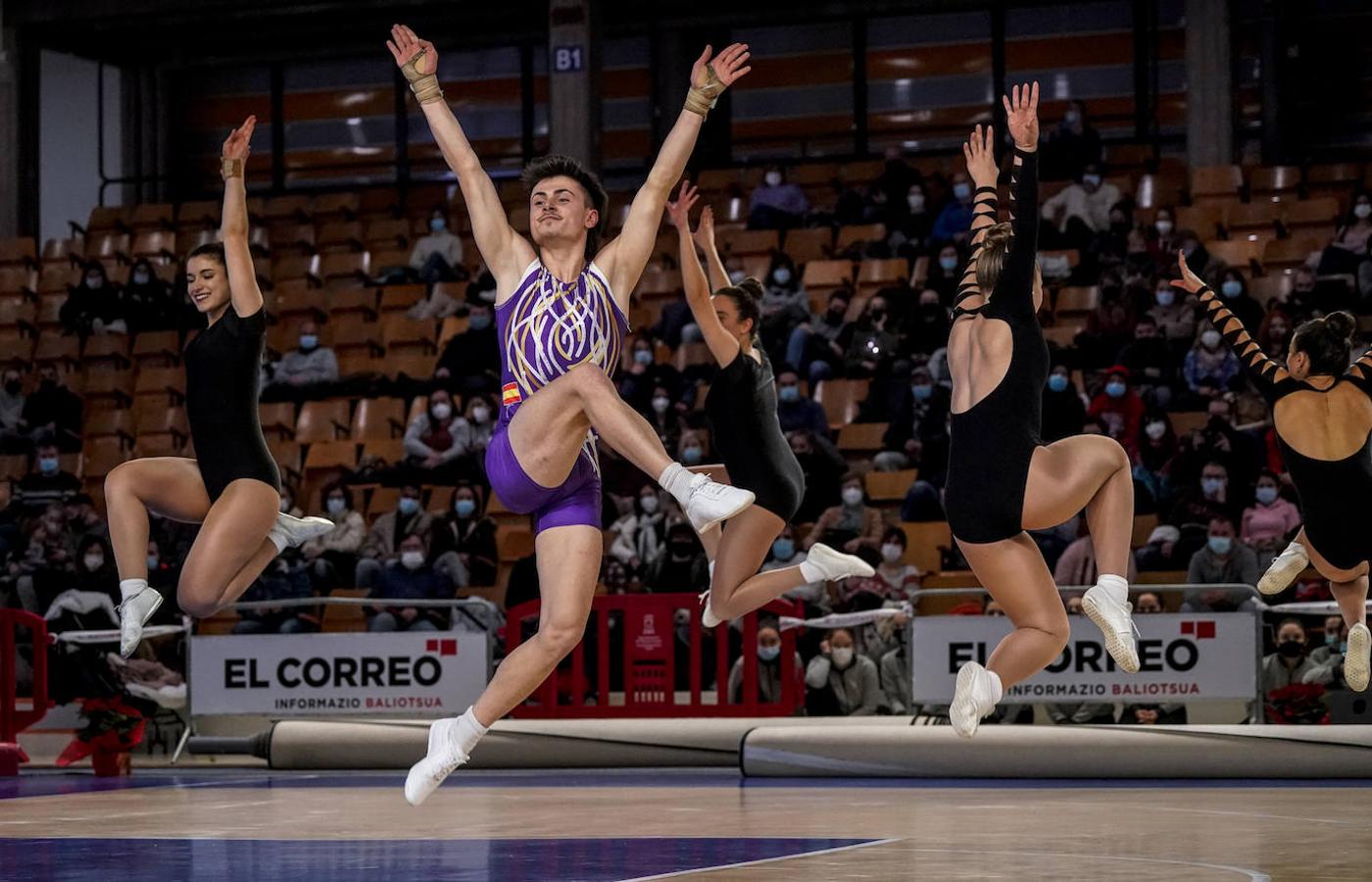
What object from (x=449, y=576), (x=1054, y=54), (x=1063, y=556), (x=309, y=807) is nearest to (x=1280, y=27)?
(x=1054, y=54)

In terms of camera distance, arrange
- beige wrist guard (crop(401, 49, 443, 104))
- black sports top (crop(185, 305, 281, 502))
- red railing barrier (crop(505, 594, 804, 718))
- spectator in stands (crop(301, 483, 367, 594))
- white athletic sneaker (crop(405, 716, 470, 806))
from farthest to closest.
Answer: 1. spectator in stands (crop(301, 483, 367, 594))
2. red railing barrier (crop(505, 594, 804, 718))
3. black sports top (crop(185, 305, 281, 502))
4. beige wrist guard (crop(401, 49, 443, 104))
5. white athletic sneaker (crop(405, 716, 470, 806))

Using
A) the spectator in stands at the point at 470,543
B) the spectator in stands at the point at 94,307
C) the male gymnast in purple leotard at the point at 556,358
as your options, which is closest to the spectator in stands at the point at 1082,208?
the spectator in stands at the point at 470,543

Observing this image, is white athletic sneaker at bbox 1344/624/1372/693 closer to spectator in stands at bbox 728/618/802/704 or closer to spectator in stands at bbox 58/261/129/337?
spectator in stands at bbox 728/618/802/704

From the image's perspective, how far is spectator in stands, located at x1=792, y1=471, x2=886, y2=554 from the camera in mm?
14391

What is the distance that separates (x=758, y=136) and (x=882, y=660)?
11621mm

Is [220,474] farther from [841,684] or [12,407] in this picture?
[12,407]

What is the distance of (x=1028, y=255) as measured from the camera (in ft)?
22.1

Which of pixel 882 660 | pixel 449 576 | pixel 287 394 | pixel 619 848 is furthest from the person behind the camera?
pixel 287 394

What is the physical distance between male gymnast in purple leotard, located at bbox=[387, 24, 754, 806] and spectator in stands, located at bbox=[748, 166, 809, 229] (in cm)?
1323

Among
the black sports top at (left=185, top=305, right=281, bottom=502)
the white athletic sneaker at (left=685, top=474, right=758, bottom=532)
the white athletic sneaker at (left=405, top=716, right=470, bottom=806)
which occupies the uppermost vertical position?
the black sports top at (left=185, top=305, right=281, bottom=502)

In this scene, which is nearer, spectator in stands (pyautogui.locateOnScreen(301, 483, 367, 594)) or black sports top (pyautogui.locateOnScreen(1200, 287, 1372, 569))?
black sports top (pyautogui.locateOnScreen(1200, 287, 1372, 569))

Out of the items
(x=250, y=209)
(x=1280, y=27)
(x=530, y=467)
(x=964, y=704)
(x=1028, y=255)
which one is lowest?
(x=964, y=704)

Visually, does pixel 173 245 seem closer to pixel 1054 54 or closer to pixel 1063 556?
pixel 1054 54

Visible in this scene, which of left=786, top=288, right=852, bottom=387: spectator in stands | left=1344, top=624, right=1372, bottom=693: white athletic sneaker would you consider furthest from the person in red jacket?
left=1344, top=624, right=1372, bottom=693: white athletic sneaker
